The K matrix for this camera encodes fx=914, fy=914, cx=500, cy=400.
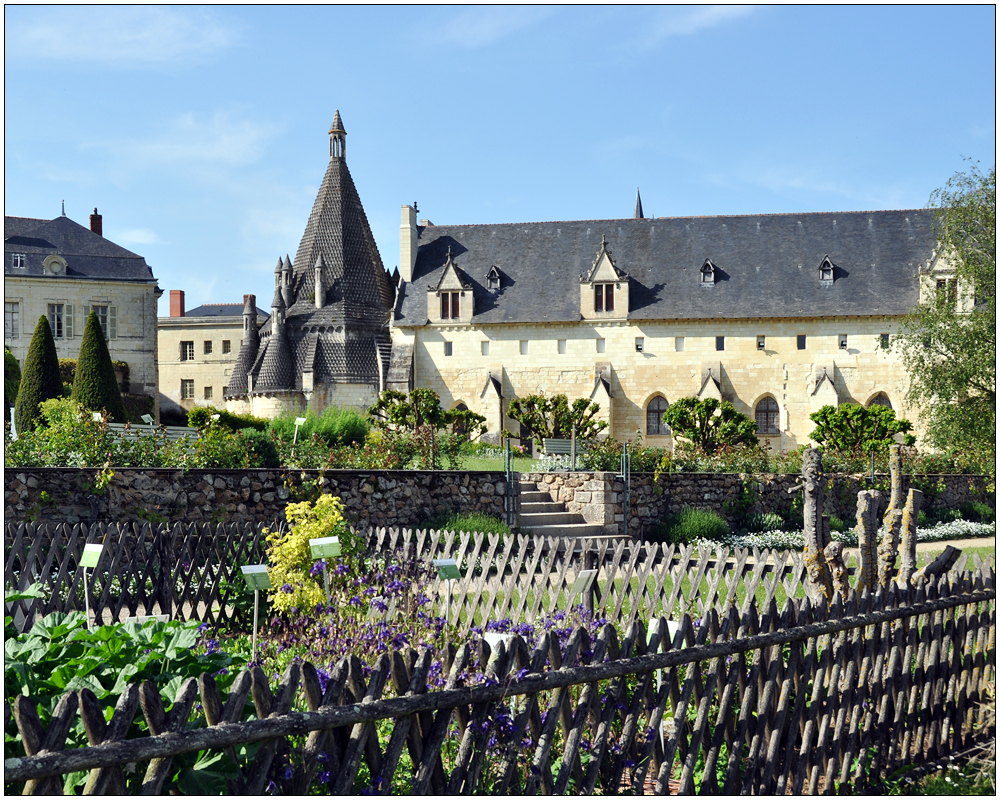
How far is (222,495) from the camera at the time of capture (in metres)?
12.6

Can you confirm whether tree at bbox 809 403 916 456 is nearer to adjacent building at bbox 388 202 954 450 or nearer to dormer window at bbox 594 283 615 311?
adjacent building at bbox 388 202 954 450

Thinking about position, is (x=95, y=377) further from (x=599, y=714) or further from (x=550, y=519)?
(x=599, y=714)

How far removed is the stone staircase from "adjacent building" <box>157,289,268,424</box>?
39.7 m

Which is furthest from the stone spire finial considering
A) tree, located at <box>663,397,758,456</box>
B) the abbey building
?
tree, located at <box>663,397,758,456</box>

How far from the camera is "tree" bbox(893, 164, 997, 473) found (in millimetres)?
22531

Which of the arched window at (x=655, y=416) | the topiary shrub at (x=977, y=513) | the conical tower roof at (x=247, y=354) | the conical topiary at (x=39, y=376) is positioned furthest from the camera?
the conical tower roof at (x=247, y=354)

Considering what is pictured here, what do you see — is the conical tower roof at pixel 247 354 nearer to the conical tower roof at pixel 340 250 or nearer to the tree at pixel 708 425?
the conical tower roof at pixel 340 250

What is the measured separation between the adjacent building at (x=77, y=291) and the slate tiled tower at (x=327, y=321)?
173 inches

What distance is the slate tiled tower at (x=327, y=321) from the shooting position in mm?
36406

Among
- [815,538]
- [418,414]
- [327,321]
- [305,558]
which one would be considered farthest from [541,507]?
[327,321]

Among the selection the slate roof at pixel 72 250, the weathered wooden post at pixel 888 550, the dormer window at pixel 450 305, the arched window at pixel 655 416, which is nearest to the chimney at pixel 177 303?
the slate roof at pixel 72 250

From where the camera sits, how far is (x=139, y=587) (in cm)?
808

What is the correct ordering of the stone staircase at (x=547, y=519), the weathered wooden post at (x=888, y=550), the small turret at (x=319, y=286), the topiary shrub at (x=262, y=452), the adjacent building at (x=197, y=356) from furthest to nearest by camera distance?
the adjacent building at (x=197, y=356), the small turret at (x=319, y=286), the stone staircase at (x=547, y=519), the topiary shrub at (x=262, y=452), the weathered wooden post at (x=888, y=550)

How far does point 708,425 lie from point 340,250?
18.4 meters
